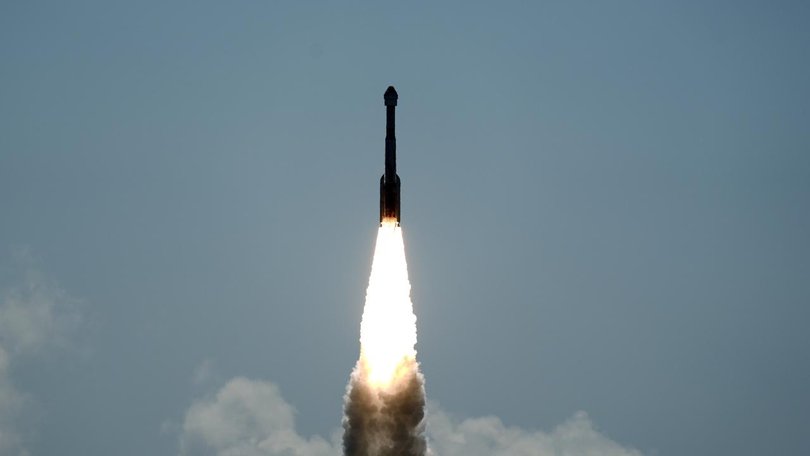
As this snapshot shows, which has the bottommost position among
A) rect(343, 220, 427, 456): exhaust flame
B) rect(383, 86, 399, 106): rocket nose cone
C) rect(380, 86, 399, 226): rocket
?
rect(343, 220, 427, 456): exhaust flame

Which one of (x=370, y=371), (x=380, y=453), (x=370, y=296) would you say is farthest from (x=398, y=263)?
(x=380, y=453)

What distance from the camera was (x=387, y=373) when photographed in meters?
65.9

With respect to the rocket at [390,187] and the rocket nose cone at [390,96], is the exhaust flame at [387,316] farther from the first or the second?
the rocket nose cone at [390,96]

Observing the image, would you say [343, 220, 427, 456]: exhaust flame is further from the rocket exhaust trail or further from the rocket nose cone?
the rocket nose cone

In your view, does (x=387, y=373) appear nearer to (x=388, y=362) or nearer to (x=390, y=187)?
(x=388, y=362)

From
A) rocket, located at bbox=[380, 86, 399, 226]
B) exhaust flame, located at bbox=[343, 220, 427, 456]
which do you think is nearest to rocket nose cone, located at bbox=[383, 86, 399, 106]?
rocket, located at bbox=[380, 86, 399, 226]

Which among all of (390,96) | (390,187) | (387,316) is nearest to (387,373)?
(387,316)

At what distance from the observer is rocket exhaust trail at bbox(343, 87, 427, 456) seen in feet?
212

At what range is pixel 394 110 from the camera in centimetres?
6875

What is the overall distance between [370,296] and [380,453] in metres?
10.4

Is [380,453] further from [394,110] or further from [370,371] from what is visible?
[394,110]

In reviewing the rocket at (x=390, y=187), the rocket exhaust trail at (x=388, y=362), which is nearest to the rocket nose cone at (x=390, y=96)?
the rocket exhaust trail at (x=388, y=362)

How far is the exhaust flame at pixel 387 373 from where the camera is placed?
6450cm

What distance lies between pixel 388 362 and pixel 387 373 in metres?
0.74
